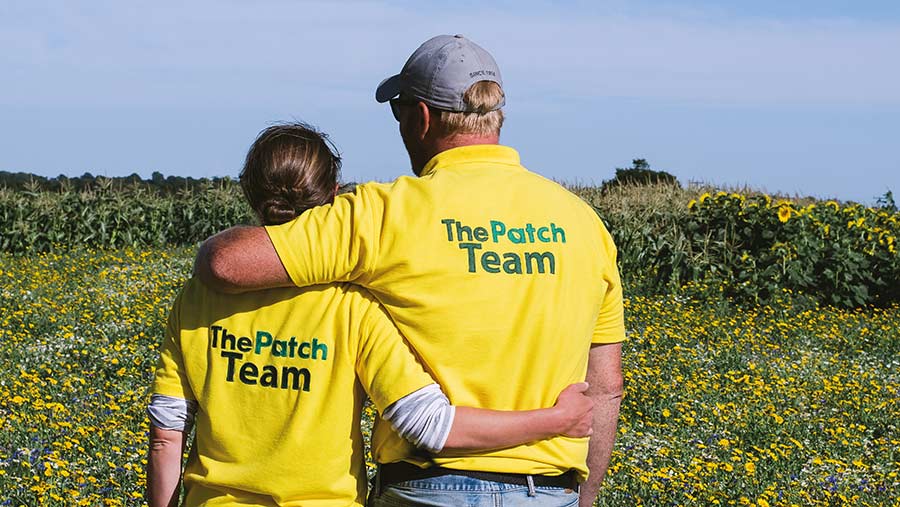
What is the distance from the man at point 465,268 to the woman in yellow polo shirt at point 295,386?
57 mm

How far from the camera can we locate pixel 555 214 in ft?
7.90

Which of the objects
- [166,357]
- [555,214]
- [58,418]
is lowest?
[58,418]

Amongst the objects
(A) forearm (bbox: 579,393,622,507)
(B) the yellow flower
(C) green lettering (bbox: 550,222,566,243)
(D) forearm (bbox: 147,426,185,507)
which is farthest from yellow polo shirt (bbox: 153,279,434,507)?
(B) the yellow flower

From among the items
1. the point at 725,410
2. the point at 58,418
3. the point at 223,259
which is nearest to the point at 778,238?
the point at 725,410

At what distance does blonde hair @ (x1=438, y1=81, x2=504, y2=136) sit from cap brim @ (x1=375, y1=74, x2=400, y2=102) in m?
0.16

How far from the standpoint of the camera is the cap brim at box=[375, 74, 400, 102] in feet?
8.48

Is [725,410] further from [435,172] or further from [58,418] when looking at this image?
[435,172]

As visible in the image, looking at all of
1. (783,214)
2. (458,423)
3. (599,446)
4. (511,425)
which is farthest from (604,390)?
(783,214)

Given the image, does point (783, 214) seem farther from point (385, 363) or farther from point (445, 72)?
point (385, 363)

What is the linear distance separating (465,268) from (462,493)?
0.49 metres

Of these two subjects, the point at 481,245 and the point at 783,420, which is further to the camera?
the point at 783,420

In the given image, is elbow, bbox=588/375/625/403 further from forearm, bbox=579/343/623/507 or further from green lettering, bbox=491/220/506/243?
green lettering, bbox=491/220/506/243

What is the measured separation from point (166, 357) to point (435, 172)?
756mm

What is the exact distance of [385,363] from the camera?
7.40 ft
